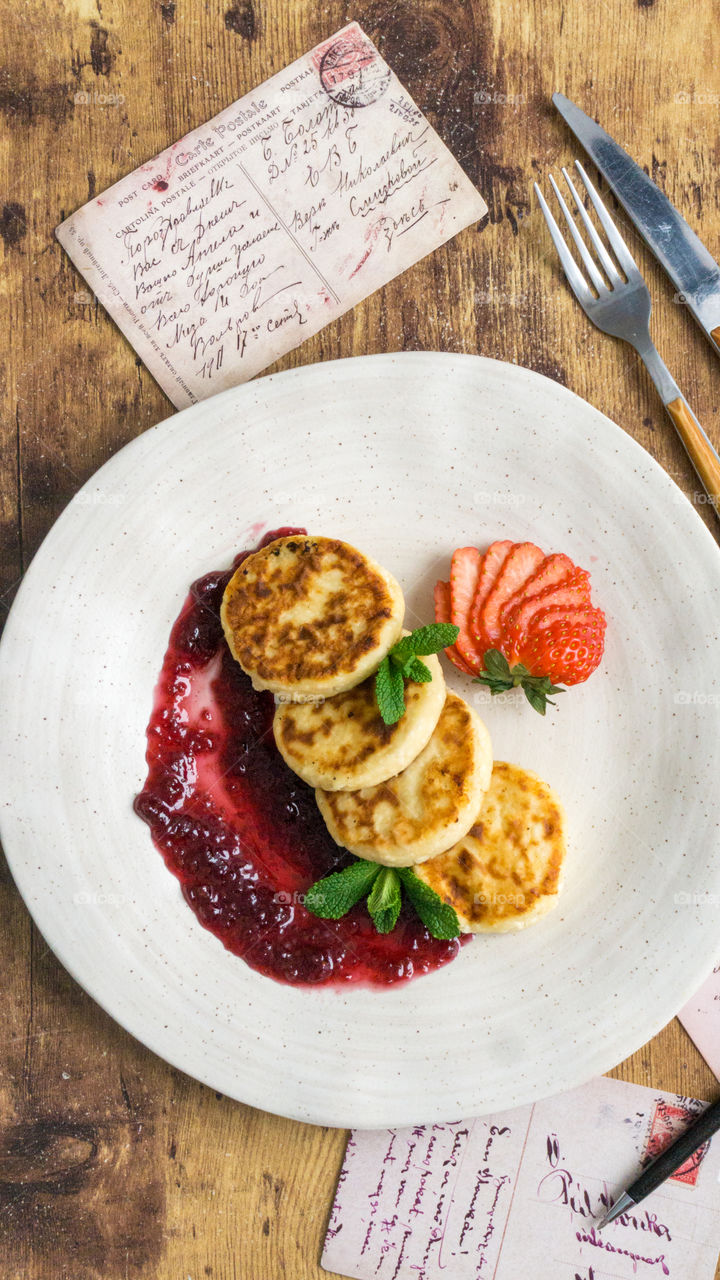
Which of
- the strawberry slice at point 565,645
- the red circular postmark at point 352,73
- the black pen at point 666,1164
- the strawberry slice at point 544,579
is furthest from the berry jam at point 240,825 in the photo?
the red circular postmark at point 352,73

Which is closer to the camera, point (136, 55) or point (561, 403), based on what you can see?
point (561, 403)

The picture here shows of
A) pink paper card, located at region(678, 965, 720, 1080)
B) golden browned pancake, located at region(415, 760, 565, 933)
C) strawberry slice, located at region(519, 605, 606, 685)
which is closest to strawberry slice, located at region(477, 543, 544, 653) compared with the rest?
strawberry slice, located at region(519, 605, 606, 685)

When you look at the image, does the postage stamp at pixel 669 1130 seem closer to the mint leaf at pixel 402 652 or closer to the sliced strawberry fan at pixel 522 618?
the sliced strawberry fan at pixel 522 618

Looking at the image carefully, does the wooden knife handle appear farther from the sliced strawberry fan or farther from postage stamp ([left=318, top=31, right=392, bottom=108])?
postage stamp ([left=318, top=31, right=392, bottom=108])

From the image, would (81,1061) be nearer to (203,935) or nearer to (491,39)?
(203,935)

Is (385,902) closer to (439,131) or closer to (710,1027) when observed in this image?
(710,1027)

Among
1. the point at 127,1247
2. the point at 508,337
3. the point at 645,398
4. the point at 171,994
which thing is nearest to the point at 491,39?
the point at 508,337
